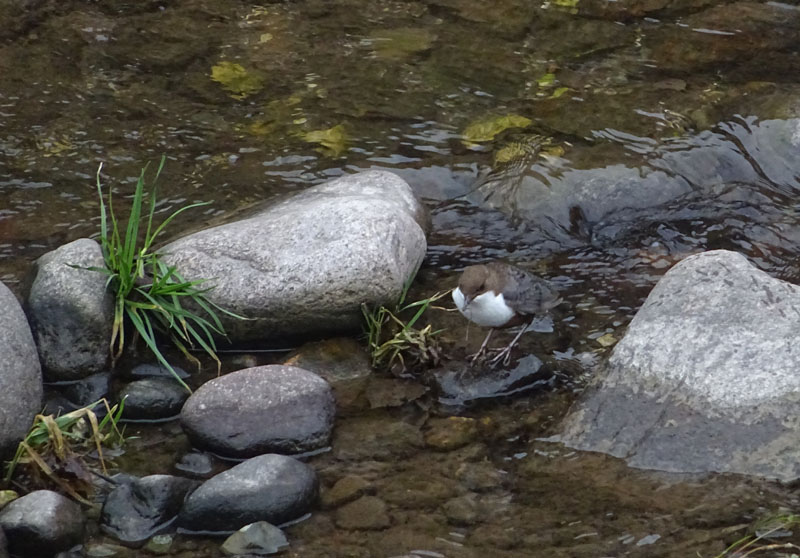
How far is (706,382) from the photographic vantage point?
4.83m

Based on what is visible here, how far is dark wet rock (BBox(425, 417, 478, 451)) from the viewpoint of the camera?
5105mm

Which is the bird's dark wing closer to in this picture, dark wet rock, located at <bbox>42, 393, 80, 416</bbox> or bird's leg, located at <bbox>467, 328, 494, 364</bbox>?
bird's leg, located at <bbox>467, 328, 494, 364</bbox>

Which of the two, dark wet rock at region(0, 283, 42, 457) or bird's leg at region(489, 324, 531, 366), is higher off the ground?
dark wet rock at region(0, 283, 42, 457)

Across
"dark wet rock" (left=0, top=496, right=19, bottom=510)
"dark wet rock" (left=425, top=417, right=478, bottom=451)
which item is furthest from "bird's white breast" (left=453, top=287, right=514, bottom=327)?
"dark wet rock" (left=0, top=496, right=19, bottom=510)

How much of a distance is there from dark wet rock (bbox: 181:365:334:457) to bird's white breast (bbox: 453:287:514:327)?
98cm

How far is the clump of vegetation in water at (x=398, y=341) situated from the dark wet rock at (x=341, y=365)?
84 mm

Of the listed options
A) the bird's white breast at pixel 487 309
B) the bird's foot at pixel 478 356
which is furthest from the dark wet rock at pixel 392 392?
the bird's white breast at pixel 487 309

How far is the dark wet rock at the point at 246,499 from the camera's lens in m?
4.43

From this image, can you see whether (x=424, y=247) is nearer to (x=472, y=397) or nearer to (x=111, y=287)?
(x=472, y=397)

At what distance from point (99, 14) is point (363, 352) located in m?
5.42

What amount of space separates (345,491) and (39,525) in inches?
51.7

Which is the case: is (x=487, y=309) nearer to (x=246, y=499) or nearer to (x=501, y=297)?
(x=501, y=297)

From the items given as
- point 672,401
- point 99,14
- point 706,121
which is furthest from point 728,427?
point 99,14

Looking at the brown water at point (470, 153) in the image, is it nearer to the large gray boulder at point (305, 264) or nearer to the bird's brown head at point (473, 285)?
the bird's brown head at point (473, 285)
